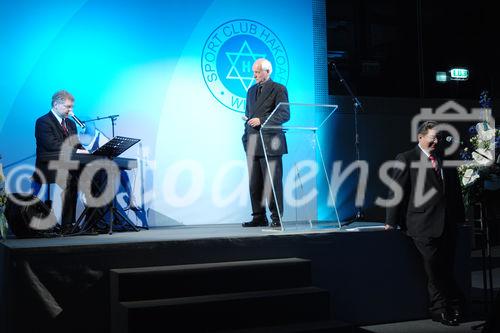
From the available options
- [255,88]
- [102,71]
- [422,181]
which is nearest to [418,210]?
[422,181]

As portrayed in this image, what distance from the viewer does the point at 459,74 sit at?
1140 cm

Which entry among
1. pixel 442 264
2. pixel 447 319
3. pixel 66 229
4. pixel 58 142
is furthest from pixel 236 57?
pixel 447 319

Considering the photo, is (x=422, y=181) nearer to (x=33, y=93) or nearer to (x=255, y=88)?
(x=255, y=88)

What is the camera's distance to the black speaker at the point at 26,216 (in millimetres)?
5750

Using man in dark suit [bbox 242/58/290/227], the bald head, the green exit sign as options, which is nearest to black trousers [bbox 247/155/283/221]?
man in dark suit [bbox 242/58/290/227]

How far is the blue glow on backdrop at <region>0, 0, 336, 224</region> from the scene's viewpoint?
277 inches

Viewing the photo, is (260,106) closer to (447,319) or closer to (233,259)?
(233,259)

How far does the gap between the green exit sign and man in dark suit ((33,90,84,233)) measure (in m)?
7.25

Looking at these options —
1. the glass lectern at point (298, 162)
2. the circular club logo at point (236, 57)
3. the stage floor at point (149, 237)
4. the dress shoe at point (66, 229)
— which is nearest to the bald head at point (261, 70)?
the glass lectern at point (298, 162)

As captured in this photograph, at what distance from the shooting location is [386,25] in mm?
10969

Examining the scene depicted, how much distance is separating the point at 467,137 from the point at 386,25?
2422mm

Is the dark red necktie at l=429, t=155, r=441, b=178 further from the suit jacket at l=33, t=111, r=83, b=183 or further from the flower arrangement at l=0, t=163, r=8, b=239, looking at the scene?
the flower arrangement at l=0, t=163, r=8, b=239

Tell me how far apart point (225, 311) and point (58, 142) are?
2902mm

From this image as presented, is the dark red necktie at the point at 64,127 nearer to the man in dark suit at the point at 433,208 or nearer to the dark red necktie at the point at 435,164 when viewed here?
the man in dark suit at the point at 433,208
